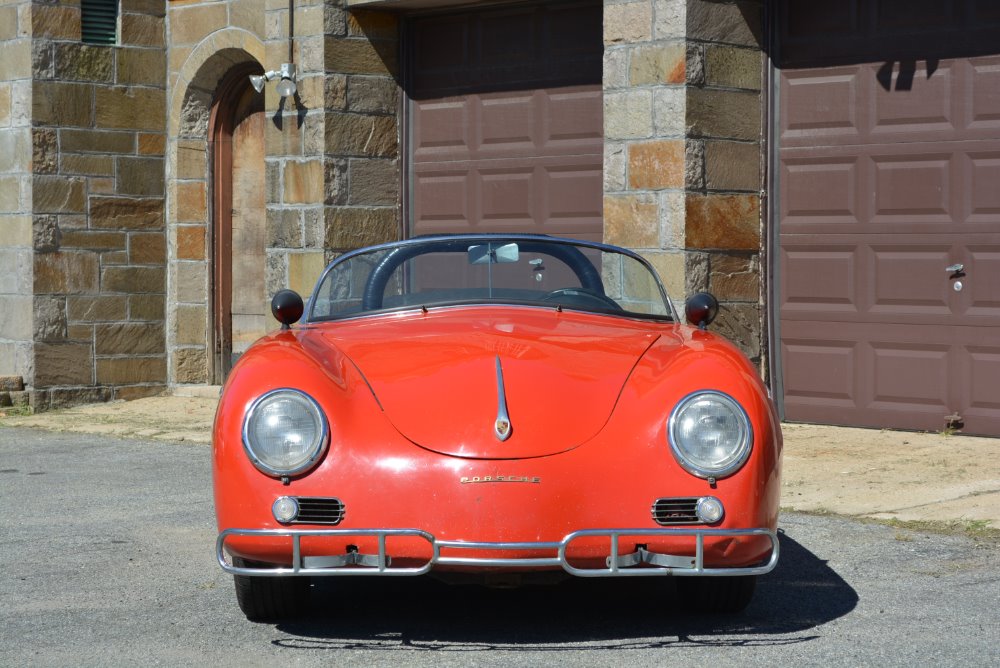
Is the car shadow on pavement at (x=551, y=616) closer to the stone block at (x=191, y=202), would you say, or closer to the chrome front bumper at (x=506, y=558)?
the chrome front bumper at (x=506, y=558)

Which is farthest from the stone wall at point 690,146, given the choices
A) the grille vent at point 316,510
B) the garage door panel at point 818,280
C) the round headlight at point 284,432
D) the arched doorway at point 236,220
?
the grille vent at point 316,510

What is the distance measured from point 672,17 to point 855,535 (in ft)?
15.1

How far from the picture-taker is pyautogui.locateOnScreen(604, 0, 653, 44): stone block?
1001cm

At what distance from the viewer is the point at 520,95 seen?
11.5 meters

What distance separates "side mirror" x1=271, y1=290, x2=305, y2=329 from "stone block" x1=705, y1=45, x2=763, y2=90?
488cm

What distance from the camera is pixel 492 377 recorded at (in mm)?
4688

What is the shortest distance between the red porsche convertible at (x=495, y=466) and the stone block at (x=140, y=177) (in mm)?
8361

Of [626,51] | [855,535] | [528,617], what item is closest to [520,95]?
[626,51]

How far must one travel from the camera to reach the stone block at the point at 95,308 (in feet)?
41.3

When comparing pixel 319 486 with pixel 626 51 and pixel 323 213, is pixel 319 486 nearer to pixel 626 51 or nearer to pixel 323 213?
pixel 626 51

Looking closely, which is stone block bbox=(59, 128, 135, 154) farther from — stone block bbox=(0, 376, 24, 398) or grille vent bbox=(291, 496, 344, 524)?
grille vent bbox=(291, 496, 344, 524)

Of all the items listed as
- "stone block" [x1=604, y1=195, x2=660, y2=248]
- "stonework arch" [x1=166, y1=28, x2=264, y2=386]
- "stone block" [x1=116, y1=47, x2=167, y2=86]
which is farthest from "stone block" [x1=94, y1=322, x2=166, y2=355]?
"stone block" [x1=604, y1=195, x2=660, y2=248]

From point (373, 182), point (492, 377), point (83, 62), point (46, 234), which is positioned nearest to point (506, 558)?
point (492, 377)

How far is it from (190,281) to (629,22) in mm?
5087
